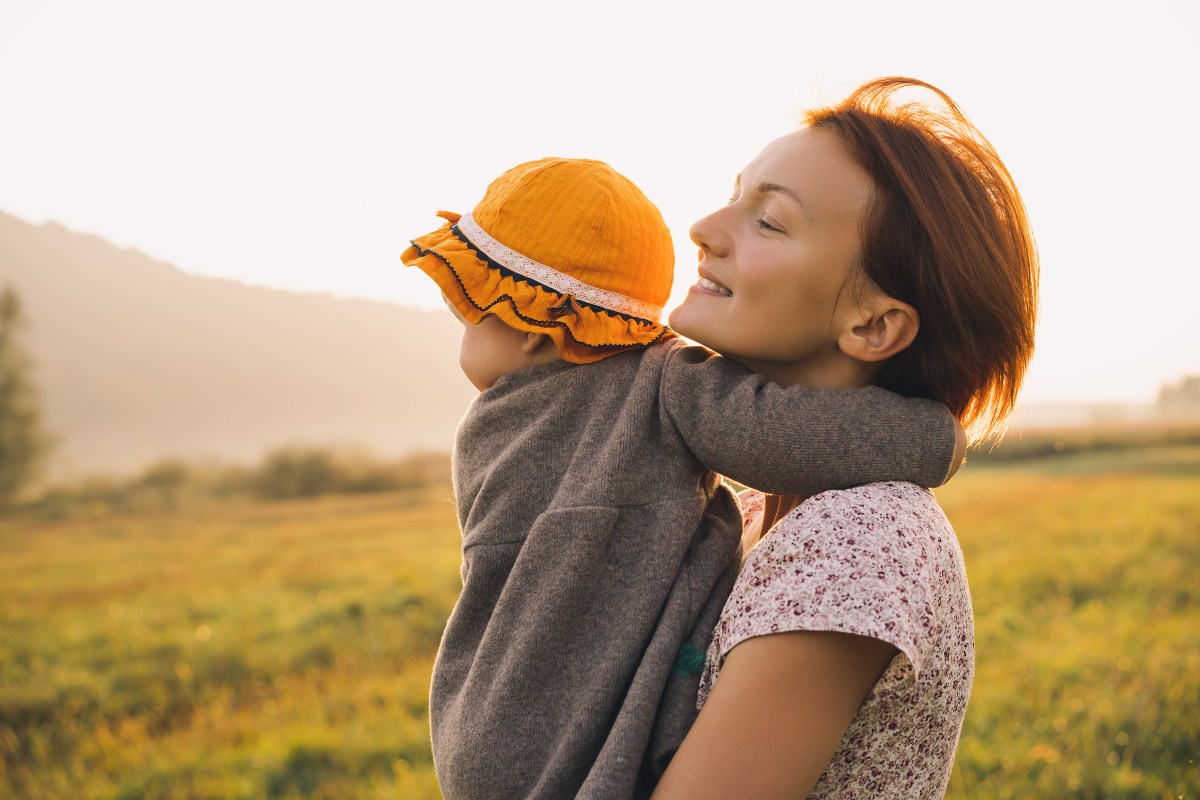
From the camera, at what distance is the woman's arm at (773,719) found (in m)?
1.32

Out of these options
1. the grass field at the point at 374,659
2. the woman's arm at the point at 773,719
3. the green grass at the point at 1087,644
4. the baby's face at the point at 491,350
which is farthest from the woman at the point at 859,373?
the grass field at the point at 374,659

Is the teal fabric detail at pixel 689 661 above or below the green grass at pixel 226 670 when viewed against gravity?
above

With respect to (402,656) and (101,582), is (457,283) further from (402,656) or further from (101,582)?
(101,582)

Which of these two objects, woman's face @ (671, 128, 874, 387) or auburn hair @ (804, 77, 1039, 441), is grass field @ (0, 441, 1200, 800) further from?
woman's face @ (671, 128, 874, 387)

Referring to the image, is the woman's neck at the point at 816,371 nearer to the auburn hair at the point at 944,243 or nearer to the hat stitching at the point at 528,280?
the auburn hair at the point at 944,243

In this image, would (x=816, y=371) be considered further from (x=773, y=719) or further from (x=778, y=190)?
(x=773, y=719)

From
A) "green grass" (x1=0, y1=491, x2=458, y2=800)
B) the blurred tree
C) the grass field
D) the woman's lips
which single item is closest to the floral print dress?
the woman's lips

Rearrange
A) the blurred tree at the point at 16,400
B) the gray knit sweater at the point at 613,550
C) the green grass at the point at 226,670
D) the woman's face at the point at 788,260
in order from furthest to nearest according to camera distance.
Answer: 1. the blurred tree at the point at 16,400
2. the green grass at the point at 226,670
3. the woman's face at the point at 788,260
4. the gray knit sweater at the point at 613,550

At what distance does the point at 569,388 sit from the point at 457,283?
32cm

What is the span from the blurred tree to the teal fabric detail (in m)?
27.5

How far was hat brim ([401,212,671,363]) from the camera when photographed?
1681 millimetres

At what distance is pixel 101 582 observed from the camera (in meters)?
10.8

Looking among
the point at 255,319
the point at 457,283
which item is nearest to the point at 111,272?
the point at 255,319

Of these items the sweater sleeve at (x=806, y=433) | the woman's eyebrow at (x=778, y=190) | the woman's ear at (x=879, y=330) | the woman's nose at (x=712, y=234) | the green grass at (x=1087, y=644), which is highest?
the woman's eyebrow at (x=778, y=190)
